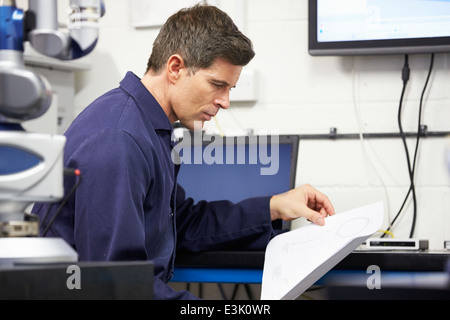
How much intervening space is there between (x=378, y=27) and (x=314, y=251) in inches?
44.0

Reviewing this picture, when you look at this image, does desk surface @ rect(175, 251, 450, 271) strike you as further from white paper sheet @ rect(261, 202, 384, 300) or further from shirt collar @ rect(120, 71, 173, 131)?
shirt collar @ rect(120, 71, 173, 131)

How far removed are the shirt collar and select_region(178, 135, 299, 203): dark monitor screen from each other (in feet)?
2.02

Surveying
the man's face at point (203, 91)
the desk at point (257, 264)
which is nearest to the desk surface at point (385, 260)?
the desk at point (257, 264)

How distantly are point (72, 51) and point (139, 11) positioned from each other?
163 centimetres

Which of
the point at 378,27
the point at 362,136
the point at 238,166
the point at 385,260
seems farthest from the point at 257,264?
the point at 378,27

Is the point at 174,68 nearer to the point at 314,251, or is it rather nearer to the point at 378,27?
the point at 314,251

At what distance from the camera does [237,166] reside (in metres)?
1.89

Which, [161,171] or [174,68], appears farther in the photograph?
[174,68]

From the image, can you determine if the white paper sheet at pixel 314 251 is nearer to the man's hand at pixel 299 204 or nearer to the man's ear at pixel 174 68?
the man's hand at pixel 299 204

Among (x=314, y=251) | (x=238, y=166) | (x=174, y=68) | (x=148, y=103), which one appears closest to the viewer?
(x=314, y=251)

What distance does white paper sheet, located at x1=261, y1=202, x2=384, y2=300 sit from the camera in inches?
40.1

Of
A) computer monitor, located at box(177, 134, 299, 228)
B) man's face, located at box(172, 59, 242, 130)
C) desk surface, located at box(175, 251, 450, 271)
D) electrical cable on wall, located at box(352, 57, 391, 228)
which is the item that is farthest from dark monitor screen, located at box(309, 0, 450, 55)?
desk surface, located at box(175, 251, 450, 271)

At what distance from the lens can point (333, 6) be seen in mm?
1987

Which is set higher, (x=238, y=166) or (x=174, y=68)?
(x=174, y=68)
